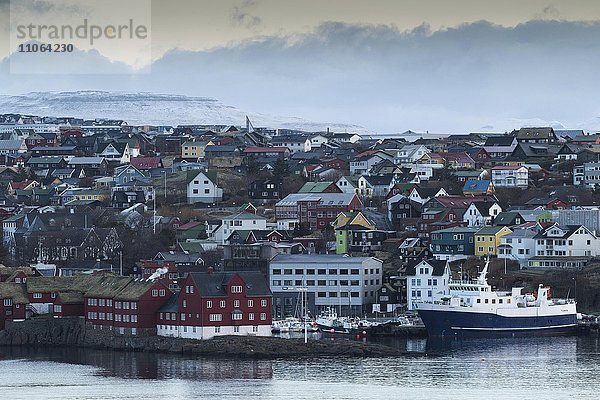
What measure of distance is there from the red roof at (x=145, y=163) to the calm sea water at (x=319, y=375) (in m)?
29.7

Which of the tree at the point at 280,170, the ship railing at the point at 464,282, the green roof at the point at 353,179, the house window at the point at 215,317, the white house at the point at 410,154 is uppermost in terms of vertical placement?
the white house at the point at 410,154

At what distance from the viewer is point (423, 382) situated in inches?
1234

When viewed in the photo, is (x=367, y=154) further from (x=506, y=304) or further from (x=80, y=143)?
(x=506, y=304)

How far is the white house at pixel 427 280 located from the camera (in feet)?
135

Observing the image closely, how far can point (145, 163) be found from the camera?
221 ft

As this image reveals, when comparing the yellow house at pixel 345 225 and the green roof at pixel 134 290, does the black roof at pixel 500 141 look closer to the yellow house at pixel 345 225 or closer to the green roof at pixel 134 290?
the yellow house at pixel 345 225

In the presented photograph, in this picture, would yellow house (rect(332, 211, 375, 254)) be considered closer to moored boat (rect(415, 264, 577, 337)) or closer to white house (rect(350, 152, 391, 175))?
moored boat (rect(415, 264, 577, 337))

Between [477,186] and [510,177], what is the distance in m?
2.42

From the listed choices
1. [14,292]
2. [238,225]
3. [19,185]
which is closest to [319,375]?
[14,292]

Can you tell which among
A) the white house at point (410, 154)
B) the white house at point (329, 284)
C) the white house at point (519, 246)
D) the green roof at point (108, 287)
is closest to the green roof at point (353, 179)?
the white house at point (410, 154)

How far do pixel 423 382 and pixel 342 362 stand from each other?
3052 mm

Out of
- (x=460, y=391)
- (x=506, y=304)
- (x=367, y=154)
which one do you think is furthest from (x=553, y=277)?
(x=367, y=154)

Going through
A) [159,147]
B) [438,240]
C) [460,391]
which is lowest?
[460,391]

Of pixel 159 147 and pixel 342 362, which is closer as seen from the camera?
pixel 342 362
